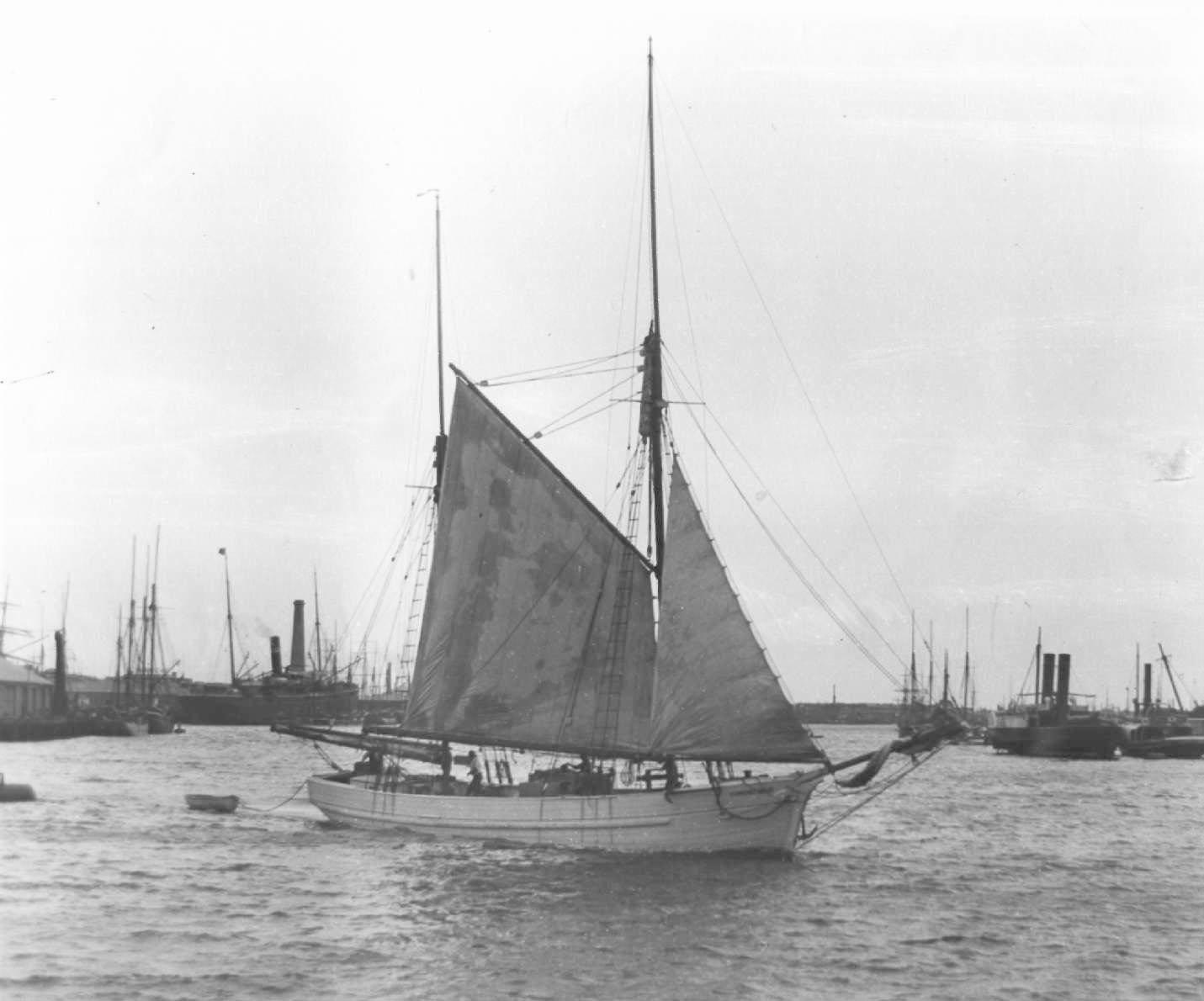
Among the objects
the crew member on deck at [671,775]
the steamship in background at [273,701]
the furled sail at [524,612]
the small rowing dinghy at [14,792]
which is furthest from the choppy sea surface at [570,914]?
the steamship in background at [273,701]

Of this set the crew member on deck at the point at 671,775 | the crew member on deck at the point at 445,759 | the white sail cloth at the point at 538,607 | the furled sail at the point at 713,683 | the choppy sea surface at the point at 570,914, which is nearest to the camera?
the choppy sea surface at the point at 570,914

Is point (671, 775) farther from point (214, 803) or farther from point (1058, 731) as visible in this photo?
point (1058, 731)

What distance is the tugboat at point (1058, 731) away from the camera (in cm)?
12050

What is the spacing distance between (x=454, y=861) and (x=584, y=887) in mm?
5771

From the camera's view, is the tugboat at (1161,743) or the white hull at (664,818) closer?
the white hull at (664,818)

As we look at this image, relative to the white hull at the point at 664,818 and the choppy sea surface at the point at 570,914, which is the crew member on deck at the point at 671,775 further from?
the choppy sea surface at the point at 570,914

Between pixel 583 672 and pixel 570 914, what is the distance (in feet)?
35.8

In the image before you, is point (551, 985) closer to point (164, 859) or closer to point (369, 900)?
point (369, 900)

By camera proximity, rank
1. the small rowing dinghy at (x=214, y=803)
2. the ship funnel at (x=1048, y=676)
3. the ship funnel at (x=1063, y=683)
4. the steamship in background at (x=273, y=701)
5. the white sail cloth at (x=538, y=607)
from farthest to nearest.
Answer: the steamship in background at (x=273, y=701) < the ship funnel at (x=1048, y=676) < the ship funnel at (x=1063, y=683) < the small rowing dinghy at (x=214, y=803) < the white sail cloth at (x=538, y=607)

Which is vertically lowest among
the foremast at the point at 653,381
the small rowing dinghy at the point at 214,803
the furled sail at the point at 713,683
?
the small rowing dinghy at the point at 214,803

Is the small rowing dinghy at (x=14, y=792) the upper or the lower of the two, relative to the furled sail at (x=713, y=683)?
lower

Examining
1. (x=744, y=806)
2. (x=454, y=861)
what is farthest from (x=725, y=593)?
(x=454, y=861)

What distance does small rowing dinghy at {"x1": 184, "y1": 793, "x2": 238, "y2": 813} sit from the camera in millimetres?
57906

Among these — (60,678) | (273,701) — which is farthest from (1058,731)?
(273,701)
